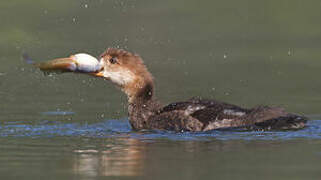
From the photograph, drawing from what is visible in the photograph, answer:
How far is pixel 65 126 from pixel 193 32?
29.9 feet

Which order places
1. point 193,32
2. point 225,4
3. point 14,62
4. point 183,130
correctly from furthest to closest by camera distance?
point 225,4 → point 193,32 → point 14,62 → point 183,130

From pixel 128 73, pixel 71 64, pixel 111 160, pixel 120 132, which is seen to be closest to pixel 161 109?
pixel 120 132

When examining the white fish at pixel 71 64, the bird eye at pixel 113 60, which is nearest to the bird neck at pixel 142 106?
the bird eye at pixel 113 60

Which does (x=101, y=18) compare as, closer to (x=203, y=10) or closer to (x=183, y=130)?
(x=203, y=10)

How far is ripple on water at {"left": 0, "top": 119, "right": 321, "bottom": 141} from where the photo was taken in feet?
40.8

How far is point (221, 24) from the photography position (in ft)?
74.8

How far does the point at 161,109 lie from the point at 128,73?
0.89 meters

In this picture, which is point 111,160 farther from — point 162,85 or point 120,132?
point 162,85

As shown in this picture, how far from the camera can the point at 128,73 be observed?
14367 millimetres

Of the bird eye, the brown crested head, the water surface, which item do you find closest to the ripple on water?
the water surface

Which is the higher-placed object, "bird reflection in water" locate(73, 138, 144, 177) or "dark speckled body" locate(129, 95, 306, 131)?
"dark speckled body" locate(129, 95, 306, 131)

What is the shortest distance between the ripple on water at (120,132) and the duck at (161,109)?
16 centimetres

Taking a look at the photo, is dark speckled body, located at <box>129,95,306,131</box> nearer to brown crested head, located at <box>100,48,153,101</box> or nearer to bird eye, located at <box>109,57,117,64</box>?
A: brown crested head, located at <box>100,48,153,101</box>

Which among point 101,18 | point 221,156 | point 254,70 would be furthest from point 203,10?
point 221,156
